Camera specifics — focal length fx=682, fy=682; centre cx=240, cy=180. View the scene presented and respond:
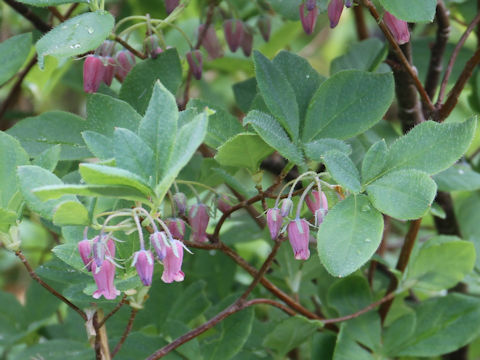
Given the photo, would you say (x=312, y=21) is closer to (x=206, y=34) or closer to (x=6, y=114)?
(x=206, y=34)

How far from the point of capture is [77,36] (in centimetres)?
70

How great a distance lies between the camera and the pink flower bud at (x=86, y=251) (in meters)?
0.67

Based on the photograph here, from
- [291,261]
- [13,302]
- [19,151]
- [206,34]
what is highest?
[19,151]

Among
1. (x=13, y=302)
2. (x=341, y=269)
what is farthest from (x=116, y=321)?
(x=341, y=269)

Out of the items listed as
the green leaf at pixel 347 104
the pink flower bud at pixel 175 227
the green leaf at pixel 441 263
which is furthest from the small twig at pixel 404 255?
the pink flower bud at pixel 175 227

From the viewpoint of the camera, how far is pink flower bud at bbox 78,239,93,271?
2.21ft

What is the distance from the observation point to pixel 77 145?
2.85 feet

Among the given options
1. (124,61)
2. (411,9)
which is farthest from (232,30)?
(411,9)

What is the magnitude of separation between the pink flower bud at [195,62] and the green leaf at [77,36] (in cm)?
34

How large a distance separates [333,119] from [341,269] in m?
0.23

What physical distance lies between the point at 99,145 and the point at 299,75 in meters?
0.30

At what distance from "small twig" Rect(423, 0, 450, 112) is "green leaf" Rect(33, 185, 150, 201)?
627mm

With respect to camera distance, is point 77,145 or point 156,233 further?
point 77,145

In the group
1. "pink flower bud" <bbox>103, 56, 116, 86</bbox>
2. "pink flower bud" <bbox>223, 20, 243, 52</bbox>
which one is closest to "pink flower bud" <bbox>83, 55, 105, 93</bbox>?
"pink flower bud" <bbox>103, 56, 116, 86</bbox>
